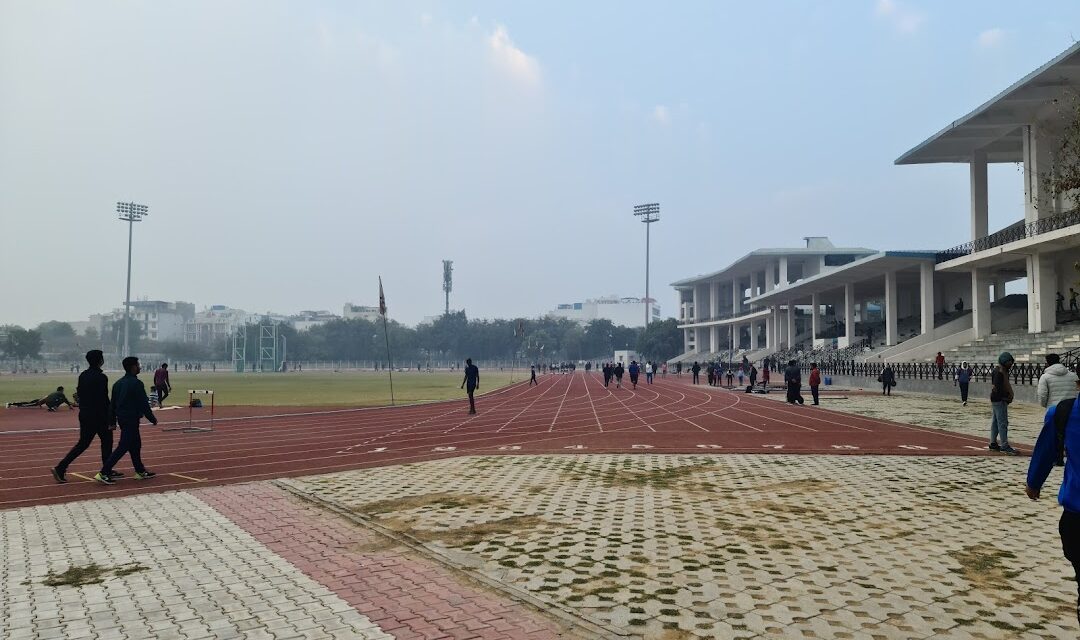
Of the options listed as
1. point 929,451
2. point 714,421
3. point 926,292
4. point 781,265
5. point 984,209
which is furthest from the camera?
point 781,265

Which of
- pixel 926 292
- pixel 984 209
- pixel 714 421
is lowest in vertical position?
pixel 714 421

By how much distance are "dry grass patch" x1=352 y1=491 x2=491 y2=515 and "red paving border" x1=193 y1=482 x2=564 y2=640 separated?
1.50ft

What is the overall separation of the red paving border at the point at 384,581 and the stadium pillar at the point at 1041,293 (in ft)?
118

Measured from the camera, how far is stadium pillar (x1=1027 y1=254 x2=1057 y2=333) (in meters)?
32.9

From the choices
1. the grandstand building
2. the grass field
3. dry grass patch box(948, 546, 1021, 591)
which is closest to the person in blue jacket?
dry grass patch box(948, 546, 1021, 591)

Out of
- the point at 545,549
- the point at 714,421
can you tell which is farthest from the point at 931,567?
the point at 714,421

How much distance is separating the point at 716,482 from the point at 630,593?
14.8 ft

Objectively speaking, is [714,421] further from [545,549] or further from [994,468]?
[545,549]

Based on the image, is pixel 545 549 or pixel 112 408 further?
pixel 112 408

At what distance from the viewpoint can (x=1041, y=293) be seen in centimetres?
3312

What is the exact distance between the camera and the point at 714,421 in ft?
59.9

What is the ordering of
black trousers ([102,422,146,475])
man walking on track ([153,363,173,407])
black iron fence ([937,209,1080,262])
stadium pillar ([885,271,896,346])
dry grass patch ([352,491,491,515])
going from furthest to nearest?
stadium pillar ([885,271,896,346]) → black iron fence ([937,209,1080,262]) → man walking on track ([153,363,173,407]) → black trousers ([102,422,146,475]) → dry grass patch ([352,491,491,515])

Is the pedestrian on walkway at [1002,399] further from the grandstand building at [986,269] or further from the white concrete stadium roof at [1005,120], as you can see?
the white concrete stadium roof at [1005,120]

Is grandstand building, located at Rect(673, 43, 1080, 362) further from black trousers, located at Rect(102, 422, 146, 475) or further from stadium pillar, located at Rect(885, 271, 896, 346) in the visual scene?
black trousers, located at Rect(102, 422, 146, 475)
